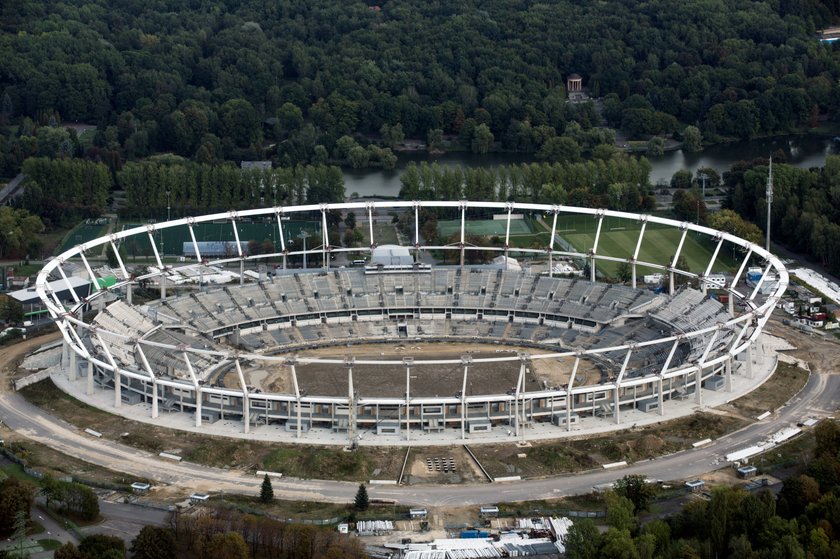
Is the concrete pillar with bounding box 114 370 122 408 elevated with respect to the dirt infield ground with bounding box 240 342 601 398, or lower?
elevated

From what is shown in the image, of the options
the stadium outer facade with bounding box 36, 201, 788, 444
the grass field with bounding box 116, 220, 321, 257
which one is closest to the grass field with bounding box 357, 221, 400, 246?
the grass field with bounding box 116, 220, 321, 257

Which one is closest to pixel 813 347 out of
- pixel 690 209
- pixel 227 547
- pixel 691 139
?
pixel 690 209

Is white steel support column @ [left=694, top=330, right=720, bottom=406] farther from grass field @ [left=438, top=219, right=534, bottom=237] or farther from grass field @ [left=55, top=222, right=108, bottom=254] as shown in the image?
grass field @ [left=55, top=222, right=108, bottom=254]

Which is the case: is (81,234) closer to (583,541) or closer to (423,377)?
(423,377)

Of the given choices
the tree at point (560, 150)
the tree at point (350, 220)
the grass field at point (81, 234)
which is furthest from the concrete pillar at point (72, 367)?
the tree at point (560, 150)

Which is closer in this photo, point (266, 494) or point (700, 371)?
point (266, 494)

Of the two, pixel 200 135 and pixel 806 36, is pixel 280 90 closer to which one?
pixel 200 135
